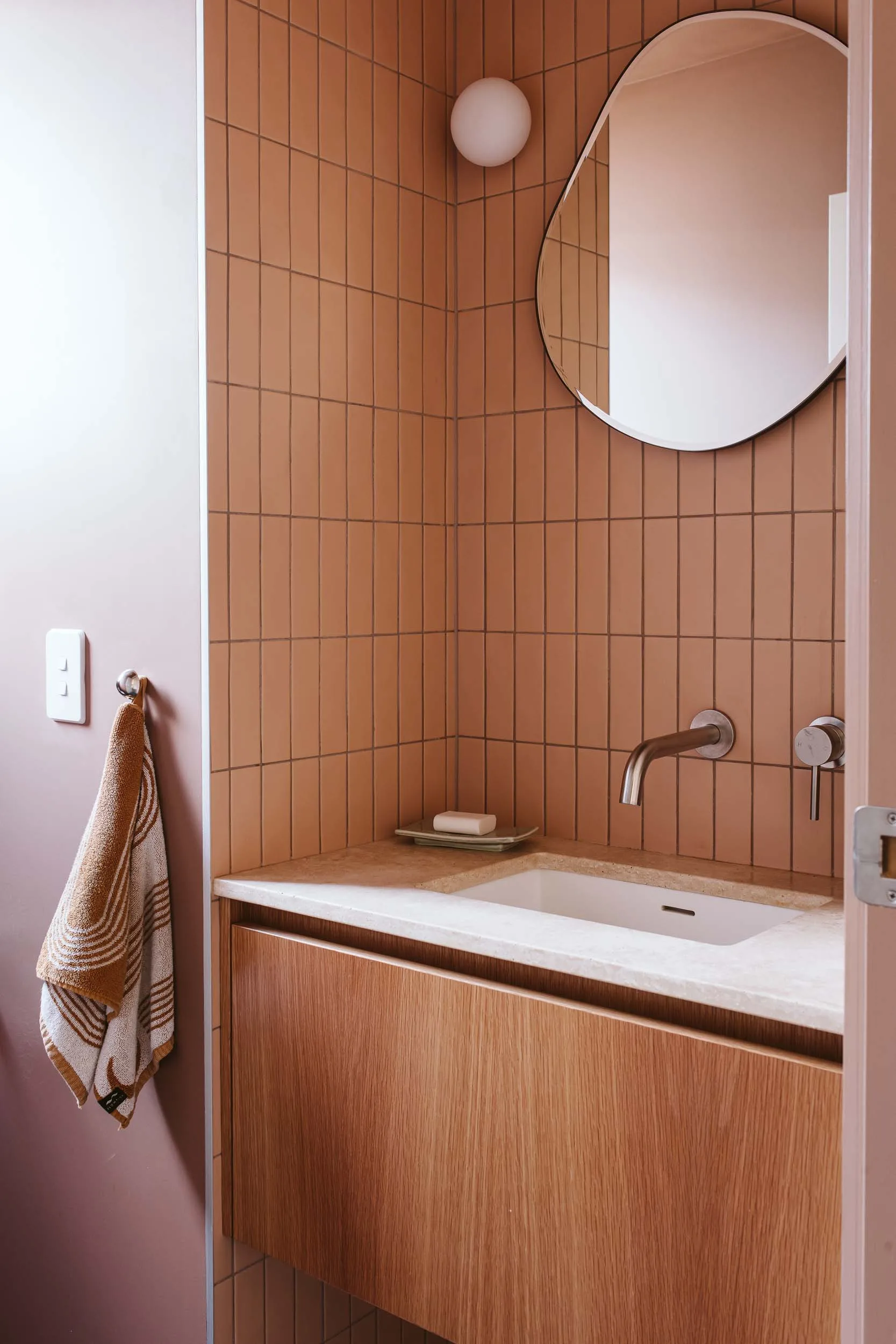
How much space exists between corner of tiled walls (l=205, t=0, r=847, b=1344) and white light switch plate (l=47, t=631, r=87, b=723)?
0.92ft

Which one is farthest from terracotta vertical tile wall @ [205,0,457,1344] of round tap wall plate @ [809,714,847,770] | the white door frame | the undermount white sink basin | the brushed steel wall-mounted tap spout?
→ the white door frame

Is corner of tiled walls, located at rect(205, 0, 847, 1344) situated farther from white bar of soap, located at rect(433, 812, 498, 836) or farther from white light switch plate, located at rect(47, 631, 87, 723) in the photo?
white light switch plate, located at rect(47, 631, 87, 723)

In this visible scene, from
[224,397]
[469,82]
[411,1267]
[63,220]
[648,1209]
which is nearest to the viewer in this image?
[648,1209]

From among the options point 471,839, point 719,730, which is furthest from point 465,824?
point 719,730

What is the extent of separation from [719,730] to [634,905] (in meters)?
0.27

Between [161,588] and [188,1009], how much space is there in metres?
0.56

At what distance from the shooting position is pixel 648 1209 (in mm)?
1138

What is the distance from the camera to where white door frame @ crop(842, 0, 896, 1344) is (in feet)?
3.00

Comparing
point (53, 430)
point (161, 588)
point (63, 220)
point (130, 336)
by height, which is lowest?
point (161, 588)

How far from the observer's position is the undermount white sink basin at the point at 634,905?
1.51 m

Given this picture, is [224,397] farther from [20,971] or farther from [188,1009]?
[20,971]

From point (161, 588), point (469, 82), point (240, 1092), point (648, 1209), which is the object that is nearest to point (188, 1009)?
point (240, 1092)

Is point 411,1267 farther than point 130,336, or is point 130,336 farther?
point 130,336

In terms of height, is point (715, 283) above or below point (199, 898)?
above
